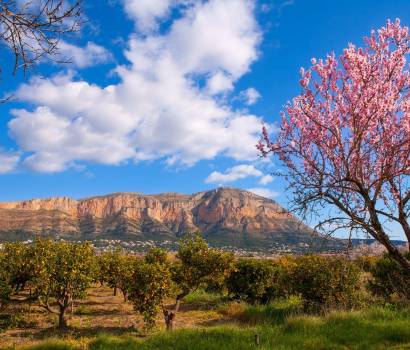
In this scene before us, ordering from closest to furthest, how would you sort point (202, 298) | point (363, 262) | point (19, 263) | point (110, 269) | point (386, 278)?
1. point (363, 262)
2. point (19, 263)
3. point (386, 278)
4. point (110, 269)
5. point (202, 298)

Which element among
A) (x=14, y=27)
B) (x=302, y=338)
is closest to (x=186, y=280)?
(x=302, y=338)

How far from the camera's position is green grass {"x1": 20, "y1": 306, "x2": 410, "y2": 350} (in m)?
11.8

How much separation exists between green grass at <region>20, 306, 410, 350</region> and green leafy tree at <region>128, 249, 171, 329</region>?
3.85 meters

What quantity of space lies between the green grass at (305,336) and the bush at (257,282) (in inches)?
486

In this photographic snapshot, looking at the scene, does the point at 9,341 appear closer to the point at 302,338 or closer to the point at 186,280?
the point at 186,280

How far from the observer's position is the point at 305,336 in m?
12.8

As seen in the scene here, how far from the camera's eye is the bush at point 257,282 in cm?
2733

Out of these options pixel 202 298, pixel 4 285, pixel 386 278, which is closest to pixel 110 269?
pixel 202 298

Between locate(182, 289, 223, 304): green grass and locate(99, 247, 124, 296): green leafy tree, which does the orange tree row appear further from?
locate(182, 289, 223, 304): green grass

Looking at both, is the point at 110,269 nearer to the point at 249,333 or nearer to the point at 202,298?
the point at 202,298

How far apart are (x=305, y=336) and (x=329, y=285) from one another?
361 inches

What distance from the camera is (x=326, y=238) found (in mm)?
9523

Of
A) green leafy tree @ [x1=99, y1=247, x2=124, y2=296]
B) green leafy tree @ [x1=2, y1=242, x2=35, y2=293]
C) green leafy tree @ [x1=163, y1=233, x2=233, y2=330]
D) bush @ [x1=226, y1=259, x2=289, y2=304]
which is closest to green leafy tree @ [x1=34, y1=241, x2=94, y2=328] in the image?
green leafy tree @ [x1=2, y1=242, x2=35, y2=293]

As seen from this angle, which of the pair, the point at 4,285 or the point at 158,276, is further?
the point at 4,285
